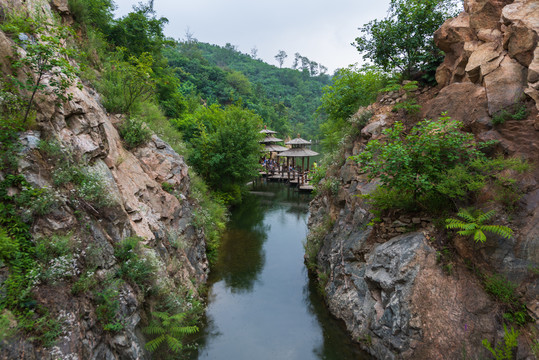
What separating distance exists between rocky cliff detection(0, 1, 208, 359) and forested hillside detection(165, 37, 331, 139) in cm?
1560

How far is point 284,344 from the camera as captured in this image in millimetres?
7605

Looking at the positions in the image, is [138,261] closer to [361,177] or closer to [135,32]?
[361,177]

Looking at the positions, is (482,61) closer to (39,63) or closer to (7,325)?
(39,63)

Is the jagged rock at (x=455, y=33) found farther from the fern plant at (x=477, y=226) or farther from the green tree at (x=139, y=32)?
the green tree at (x=139, y=32)

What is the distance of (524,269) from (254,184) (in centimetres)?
2466

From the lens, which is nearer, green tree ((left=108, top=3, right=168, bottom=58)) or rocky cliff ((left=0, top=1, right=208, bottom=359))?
rocky cliff ((left=0, top=1, right=208, bottom=359))

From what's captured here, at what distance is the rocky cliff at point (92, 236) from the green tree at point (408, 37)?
968 cm

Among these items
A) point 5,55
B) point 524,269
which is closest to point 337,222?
point 524,269

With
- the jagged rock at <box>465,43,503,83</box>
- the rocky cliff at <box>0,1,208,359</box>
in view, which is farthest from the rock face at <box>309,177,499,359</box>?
the rocky cliff at <box>0,1,208,359</box>

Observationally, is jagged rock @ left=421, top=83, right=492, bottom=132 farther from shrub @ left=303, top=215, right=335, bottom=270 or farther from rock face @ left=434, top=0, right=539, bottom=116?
shrub @ left=303, top=215, right=335, bottom=270

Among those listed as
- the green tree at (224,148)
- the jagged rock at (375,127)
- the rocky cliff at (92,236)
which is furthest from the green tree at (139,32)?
the jagged rock at (375,127)

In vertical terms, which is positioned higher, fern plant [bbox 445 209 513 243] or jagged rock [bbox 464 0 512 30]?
jagged rock [bbox 464 0 512 30]

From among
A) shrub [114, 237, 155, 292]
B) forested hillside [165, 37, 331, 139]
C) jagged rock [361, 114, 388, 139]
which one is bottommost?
shrub [114, 237, 155, 292]

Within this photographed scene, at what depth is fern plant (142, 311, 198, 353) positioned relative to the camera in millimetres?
5402
